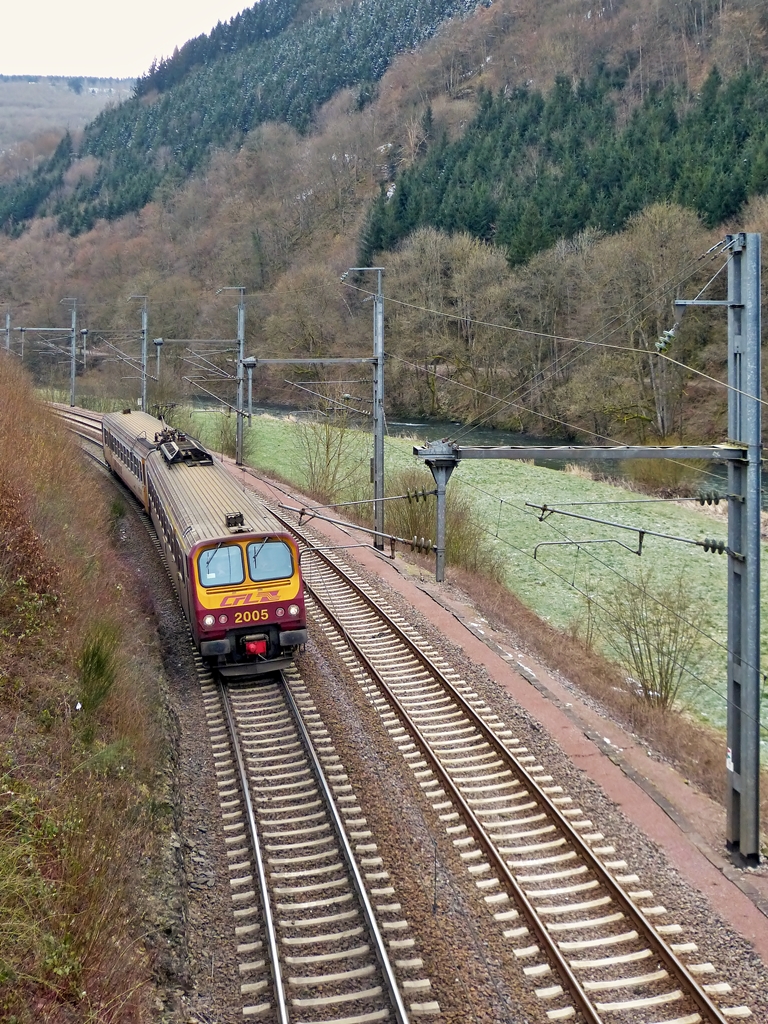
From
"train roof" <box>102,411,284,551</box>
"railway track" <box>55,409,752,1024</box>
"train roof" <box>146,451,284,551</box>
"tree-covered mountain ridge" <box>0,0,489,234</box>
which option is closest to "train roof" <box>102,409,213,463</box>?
"train roof" <box>102,411,284,551</box>

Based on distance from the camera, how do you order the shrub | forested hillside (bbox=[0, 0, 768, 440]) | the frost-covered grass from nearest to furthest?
1. the shrub
2. the frost-covered grass
3. forested hillside (bbox=[0, 0, 768, 440])

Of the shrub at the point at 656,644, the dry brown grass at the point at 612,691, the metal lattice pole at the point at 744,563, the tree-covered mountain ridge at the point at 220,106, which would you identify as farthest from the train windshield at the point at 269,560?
the tree-covered mountain ridge at the point at 220,106

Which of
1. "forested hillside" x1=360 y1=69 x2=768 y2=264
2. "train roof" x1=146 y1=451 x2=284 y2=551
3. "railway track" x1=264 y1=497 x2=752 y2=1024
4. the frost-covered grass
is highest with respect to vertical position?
"forested hillside" x1=360 y1=69 x2=768 y2=264

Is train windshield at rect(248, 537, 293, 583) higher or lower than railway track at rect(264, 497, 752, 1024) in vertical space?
higher

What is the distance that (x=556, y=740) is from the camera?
37.2ft

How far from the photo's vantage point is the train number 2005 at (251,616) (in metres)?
12.6

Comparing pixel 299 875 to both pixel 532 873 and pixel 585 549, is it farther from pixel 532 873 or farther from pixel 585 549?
pixel 585 549

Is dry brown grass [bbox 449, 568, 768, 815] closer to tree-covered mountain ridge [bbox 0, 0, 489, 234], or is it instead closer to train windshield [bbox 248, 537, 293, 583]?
train windshield [bbox 248, 537, 293, 583]

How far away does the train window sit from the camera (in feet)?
41.5

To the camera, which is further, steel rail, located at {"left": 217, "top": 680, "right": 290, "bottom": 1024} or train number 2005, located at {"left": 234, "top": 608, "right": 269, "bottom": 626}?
train number 2005, located at {"left": 234, "top": 608, "right": 269, "bottom": 626}

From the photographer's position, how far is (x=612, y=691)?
14344 mm

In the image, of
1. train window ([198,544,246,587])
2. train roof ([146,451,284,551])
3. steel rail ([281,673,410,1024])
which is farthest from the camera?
train roof ([146,451,284,551])

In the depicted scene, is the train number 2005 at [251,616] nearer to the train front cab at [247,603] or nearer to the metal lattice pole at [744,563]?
the train front cab at [247,603]

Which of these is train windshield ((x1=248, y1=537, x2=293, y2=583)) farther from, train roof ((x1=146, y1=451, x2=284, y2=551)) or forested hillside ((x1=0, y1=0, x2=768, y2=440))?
forested hillside ((x1=0, y1=0, x2=768, y2=440))
